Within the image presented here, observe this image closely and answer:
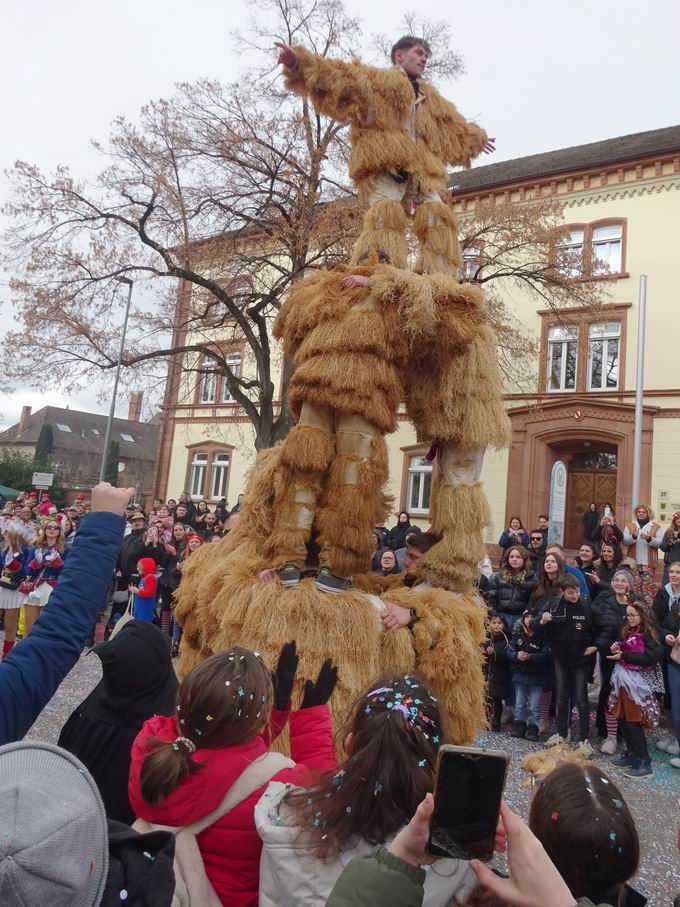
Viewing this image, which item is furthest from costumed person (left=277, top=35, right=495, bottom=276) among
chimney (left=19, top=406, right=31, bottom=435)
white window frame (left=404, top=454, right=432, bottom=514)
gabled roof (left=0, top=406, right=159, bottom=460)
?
chimney (left=19, top=406, right=31, bottom=435)

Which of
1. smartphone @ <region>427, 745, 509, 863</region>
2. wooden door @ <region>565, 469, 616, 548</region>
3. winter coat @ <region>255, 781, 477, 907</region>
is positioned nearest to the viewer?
smartphone @ <region>427, 745, 509, 863</region>

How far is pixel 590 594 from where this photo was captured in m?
6.69

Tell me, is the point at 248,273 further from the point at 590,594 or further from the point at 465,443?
the point at 465,443

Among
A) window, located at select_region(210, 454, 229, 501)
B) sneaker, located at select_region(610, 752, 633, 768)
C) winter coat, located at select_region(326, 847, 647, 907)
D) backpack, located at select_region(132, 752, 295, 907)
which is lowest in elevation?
sneaker, located at select_region(610, 752, 633, 768)

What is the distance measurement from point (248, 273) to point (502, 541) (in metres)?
7.77

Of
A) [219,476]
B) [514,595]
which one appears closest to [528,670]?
[514,595]

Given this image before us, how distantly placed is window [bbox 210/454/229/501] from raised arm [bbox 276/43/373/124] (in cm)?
1906

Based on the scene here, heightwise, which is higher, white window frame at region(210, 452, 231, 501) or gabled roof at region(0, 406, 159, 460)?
gabled roof at region(0, 406, 159, 460)

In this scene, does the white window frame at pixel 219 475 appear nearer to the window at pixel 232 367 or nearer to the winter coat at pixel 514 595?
the window at pixel 232 367

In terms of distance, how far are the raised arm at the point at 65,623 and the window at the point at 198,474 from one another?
69.7 ft

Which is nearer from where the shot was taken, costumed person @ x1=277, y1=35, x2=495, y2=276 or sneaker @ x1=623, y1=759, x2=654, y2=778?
costumed person @ x1=277, y1=35, x2=495, y2=276

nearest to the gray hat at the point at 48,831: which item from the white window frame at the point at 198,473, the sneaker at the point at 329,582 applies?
the sneaker at the point at 329,582

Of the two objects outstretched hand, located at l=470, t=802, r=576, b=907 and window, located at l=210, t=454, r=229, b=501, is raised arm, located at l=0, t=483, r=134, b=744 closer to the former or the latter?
outstretched hand, located at l=470, t=802, r=576, b=907

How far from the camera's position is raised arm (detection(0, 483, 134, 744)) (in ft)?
4.45
